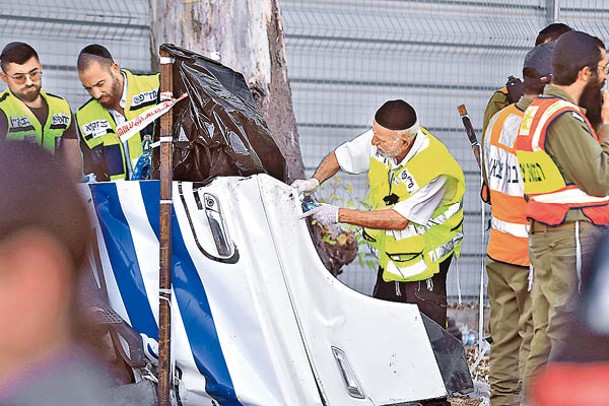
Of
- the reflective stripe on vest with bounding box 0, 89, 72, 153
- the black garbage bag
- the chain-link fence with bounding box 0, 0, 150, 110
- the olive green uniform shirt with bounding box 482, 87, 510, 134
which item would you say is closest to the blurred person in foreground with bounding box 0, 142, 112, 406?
the black garbage bag

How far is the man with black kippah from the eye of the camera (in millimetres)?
5297

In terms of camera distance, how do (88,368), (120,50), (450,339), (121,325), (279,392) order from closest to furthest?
(88,368) → (121,325) → (279,392) → (450,339) → (120,50)

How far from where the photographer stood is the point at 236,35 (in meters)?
5.99

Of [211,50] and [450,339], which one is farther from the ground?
[211,50]

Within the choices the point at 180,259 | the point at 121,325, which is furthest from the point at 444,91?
the point at 121,325

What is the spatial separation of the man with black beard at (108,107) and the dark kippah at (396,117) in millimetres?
1179

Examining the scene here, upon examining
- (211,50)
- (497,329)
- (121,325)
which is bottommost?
(497,329)

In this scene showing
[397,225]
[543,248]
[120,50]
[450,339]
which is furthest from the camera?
[120,50]

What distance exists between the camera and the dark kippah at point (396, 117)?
17.7 feet

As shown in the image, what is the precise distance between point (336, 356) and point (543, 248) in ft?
4.65

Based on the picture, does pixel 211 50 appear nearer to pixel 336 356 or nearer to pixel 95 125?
pixel 95 125

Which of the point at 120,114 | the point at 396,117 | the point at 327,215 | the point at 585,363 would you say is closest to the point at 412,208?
the point at 396,117

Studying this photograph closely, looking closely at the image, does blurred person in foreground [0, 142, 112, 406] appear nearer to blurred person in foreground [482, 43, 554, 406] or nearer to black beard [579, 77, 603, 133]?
black beard [579, 77, 603, 133]

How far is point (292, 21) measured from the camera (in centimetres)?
831
